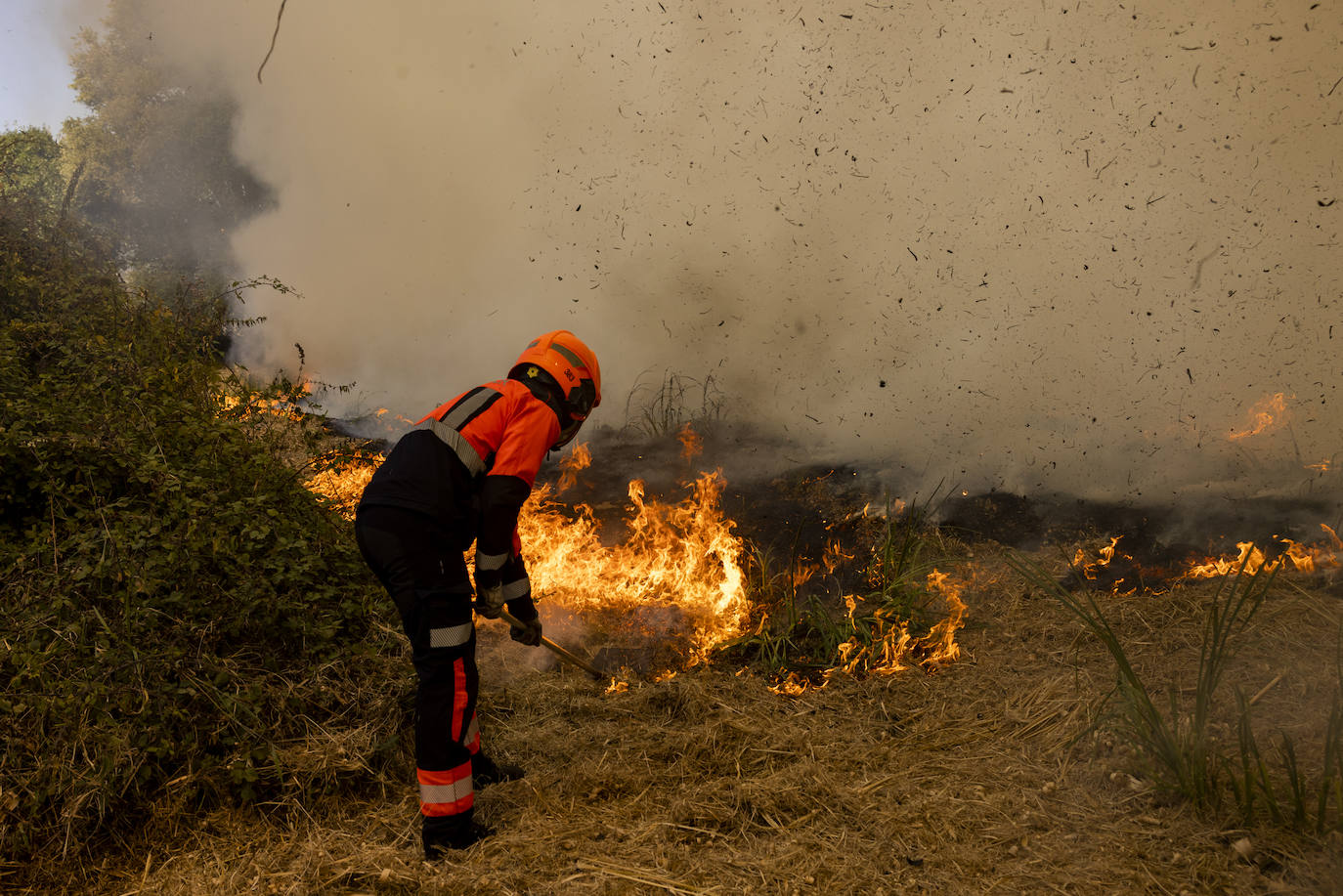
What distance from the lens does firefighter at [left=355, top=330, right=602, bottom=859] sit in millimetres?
3143

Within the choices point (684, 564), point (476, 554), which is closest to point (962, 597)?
point (684, 564)

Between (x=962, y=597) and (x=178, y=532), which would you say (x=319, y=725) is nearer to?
(x=178, y=532)

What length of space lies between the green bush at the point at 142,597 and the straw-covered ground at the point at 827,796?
0.24 m

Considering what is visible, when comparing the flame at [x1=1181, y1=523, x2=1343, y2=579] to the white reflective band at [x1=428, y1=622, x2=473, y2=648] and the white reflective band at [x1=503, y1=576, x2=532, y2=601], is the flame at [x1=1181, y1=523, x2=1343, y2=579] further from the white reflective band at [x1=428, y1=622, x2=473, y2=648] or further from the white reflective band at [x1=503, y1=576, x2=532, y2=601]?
the white reflective band at [x1=428, y1=622, x2=473, y2=648]

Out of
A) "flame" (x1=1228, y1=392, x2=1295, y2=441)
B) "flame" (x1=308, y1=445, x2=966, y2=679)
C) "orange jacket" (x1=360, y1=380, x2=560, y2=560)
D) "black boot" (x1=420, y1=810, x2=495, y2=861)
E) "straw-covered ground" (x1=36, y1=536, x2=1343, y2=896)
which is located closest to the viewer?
"straw-covered ground" (x1=36, y1=536, x2=1343, y2=896)

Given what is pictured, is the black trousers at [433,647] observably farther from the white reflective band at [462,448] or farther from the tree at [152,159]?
the tree at [152,159]

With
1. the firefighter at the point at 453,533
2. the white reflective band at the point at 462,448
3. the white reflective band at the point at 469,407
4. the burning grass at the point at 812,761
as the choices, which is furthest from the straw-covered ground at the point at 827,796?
the white reflective band at the point at 469,407

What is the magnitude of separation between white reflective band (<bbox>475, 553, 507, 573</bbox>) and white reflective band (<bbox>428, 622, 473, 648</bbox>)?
0.26 m

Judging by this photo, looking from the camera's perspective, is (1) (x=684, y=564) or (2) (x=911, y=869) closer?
(2) (x=911, y=869)

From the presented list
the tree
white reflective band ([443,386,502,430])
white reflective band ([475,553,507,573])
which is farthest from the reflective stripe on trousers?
the tree

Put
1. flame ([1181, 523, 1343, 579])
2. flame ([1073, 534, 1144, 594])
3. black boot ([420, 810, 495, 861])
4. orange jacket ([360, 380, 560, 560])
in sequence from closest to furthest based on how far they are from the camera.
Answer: black boot ([420, 810, 495, 861]) < orange jacket ([360, 380, 560, 560]) < flame ([1181, 523, 1343, 579]) < flame ([1073, 534, 1144, 594])

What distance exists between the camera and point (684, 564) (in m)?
5.50

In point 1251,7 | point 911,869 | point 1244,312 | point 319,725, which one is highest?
point 1251,7

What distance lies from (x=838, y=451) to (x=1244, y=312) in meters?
3.20
